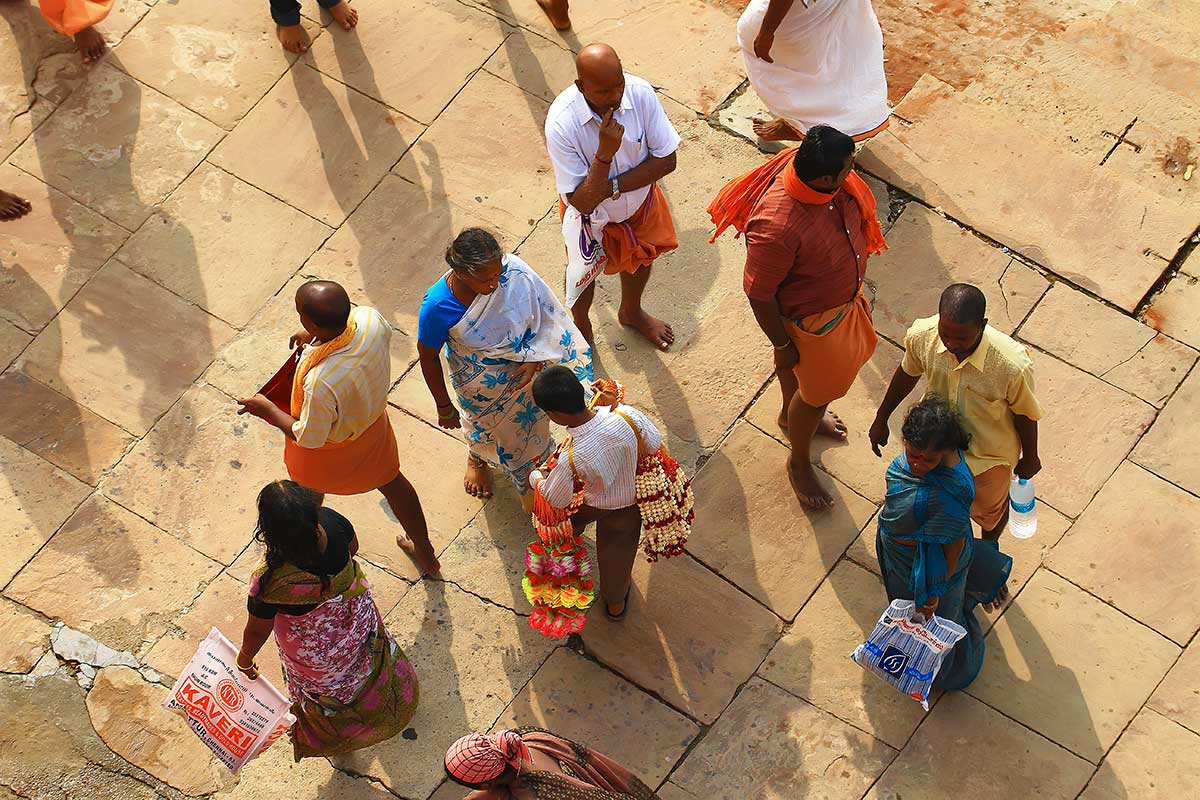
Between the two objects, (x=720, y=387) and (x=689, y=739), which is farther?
(x=720, y=387)

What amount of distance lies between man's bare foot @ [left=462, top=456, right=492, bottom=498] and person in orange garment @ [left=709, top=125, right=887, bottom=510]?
57.6 inches

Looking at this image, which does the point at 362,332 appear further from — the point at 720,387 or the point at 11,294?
the point at 11,294

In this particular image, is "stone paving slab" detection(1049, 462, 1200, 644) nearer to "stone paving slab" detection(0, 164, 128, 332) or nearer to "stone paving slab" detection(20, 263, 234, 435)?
"stone paving slab" detection(20, 263, 234, 435)

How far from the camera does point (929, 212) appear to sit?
662 centimetres

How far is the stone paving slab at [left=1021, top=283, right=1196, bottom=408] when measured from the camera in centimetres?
603

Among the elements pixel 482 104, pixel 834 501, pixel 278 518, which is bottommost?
pixel 834 501

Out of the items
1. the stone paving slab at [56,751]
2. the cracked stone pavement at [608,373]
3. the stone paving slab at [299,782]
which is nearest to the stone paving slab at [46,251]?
the cracked stone pavement at [608,373]

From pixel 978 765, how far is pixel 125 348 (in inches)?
178

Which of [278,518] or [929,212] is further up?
[278,518]

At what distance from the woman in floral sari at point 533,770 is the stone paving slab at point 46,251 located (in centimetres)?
386

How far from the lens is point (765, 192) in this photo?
16.4ft

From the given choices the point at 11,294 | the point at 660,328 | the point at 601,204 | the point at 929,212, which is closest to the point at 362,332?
the point at 601,204

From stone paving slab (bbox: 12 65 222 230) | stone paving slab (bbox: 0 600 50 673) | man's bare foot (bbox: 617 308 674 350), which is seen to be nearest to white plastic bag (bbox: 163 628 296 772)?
stone paving slab (bbox: 0 600 50 673)

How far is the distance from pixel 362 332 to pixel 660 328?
2003mm
